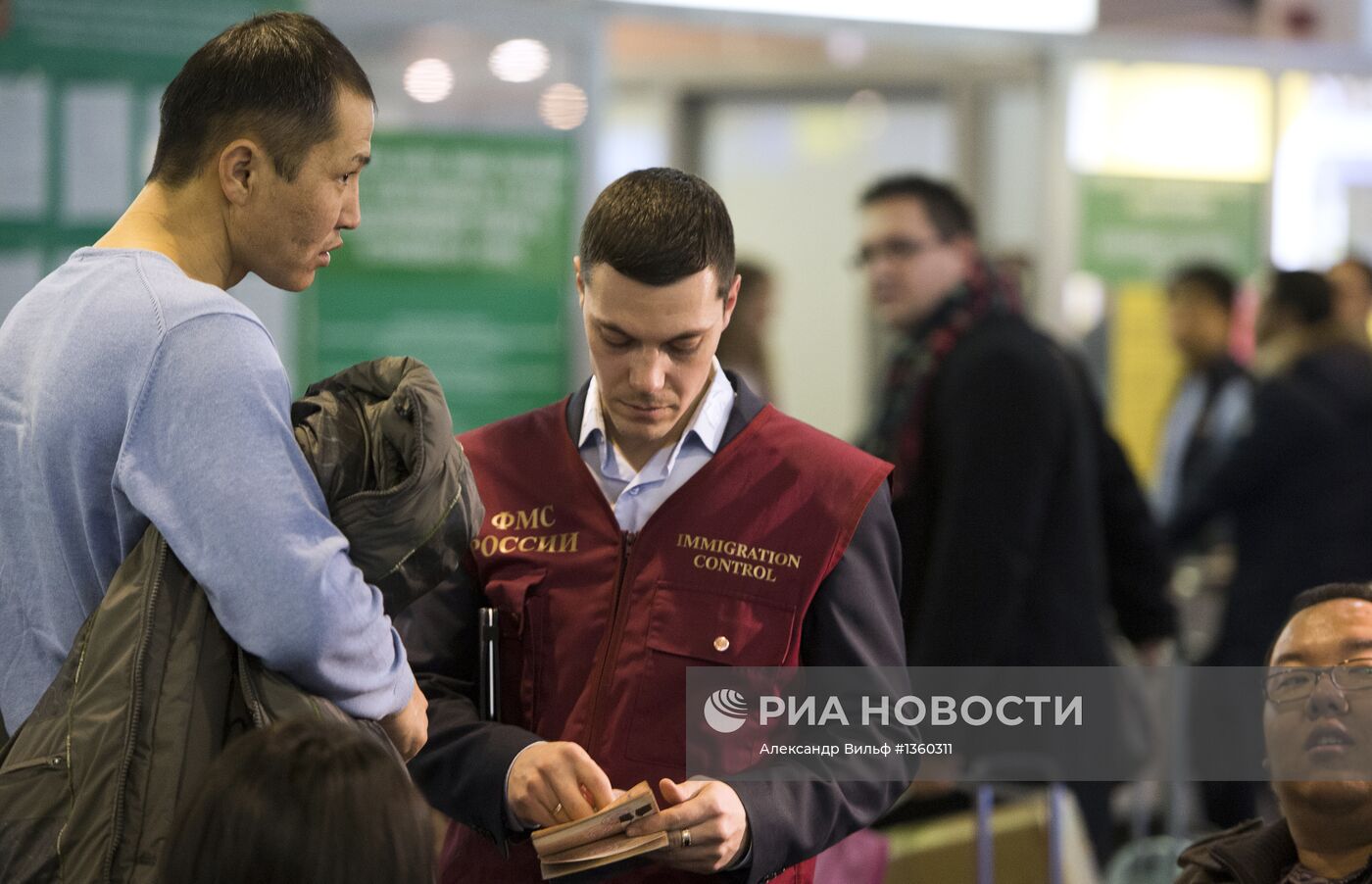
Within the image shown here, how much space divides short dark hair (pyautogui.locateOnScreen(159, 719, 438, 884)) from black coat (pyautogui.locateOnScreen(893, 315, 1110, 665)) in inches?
85.4

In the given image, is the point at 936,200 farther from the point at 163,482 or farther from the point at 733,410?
the point at 163,482

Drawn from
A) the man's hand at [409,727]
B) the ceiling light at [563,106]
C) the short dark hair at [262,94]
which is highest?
the ceiling light at [563,106]

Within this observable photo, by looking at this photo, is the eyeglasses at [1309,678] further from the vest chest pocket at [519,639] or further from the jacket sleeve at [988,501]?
the jacket sleeve at [988,501]

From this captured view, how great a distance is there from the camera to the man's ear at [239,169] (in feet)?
5.30

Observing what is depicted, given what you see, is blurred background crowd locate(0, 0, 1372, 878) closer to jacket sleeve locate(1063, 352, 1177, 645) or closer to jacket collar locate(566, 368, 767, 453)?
jacket sleeve locate(1063, 352, 1177, 645)

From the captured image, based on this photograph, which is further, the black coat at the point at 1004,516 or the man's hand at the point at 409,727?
the black coat at the point at 1004,516

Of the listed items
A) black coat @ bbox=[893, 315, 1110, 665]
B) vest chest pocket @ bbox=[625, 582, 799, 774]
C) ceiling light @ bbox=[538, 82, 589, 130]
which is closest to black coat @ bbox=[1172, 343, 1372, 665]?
black coat @ bbox=[893, 315, 1110, 665]

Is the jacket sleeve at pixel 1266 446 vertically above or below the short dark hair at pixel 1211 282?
below

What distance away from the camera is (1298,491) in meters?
4.84

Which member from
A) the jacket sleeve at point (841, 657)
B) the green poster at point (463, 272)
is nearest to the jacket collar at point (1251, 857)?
the jacket sleeve at point (841, 657)

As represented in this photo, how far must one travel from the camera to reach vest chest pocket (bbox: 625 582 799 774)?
178 centimetres

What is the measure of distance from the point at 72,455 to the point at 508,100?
337 centimetres

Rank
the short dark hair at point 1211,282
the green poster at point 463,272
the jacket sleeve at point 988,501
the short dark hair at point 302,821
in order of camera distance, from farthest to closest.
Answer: the short dark hair at point 1211,282 < the green poster at point 463,272 < the jacket sleeve at point 988,501 < the short dark hair at point 302,821

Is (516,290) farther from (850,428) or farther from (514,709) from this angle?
(850,428)
